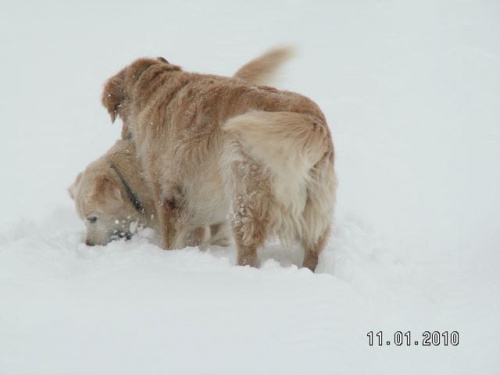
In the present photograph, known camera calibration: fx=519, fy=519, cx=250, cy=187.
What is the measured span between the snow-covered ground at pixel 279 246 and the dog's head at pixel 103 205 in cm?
21

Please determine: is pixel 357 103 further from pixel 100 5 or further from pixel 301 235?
pixel 100 5

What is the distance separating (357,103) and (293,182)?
5.21 metres

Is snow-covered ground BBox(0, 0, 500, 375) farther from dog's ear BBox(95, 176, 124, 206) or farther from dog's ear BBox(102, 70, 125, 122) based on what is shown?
dog's ear BBox(102, 70, 125, 122)

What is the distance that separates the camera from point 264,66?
5.98 m

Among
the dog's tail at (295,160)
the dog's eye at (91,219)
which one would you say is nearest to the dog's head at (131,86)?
the dog's eye at (91,219)

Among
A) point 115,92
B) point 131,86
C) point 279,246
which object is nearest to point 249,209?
point 279,246

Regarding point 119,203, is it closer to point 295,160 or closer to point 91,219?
point 91,219

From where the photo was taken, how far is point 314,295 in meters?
3.17

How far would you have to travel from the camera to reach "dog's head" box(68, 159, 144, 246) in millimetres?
4875

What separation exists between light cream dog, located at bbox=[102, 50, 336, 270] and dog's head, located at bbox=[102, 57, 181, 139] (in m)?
0.01

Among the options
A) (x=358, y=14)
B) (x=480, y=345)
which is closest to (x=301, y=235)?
(x=480, y=345)

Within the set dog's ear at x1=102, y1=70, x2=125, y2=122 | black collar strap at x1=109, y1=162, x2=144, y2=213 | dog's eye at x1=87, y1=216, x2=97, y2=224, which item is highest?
dog's ear at x1=102, y1=70, x2=125, y2=122

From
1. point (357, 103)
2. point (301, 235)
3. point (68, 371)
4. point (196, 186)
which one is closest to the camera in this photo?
point (68, 371)

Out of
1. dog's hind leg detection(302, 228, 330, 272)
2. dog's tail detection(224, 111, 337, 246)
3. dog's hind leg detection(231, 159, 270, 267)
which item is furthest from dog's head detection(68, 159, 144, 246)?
dog's hind leg detection(302, 228, 330, 272)
